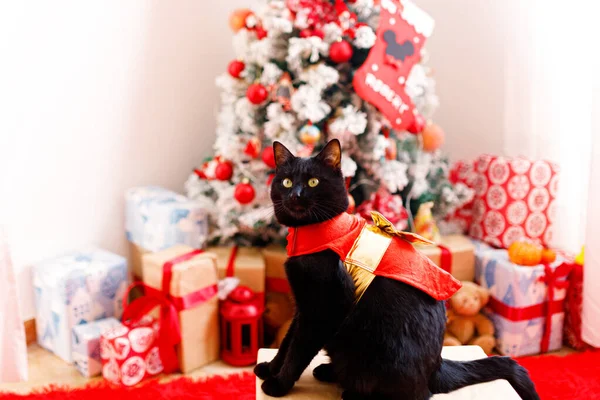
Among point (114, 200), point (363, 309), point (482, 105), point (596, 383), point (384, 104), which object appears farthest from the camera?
point (482, 105)

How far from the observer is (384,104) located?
1.62m

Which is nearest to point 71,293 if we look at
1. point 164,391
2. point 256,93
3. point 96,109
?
point 164,391

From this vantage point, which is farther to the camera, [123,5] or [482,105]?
[482,105]

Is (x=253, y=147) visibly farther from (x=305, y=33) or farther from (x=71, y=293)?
(x=71, y=293)

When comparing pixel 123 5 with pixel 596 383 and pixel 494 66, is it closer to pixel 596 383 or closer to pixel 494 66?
pixel 494 66

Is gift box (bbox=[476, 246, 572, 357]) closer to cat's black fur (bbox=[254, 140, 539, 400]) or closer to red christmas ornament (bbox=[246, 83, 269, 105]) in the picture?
cat's black fur (bbox=[254, 140, 539, 400])

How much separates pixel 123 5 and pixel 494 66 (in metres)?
1.48

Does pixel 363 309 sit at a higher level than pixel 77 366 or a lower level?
higher

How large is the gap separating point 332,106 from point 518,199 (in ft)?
2.48

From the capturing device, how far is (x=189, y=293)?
1.59m

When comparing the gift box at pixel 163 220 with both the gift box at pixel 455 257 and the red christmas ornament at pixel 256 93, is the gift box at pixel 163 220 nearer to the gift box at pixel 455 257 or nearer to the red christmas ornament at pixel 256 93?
the red christmas ornament at pixel 256 93

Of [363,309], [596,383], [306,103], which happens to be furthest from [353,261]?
[596,383]

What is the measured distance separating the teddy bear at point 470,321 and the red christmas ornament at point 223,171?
879 mm

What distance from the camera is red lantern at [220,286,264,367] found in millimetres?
1659
